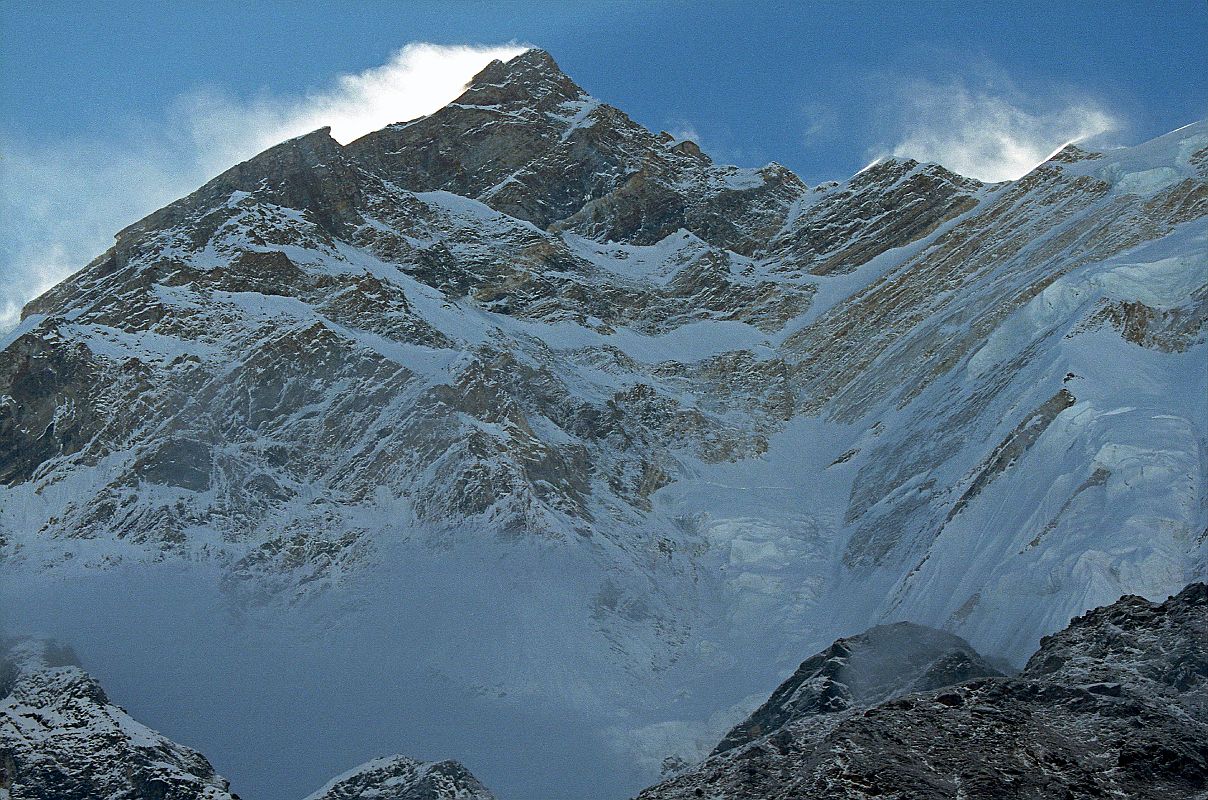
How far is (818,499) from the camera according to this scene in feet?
332

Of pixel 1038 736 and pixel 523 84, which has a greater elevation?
pixel 523 84

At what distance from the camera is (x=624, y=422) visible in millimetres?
110375

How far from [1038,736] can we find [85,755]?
37.8m

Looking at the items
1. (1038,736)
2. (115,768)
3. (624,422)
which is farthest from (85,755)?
(624,422)

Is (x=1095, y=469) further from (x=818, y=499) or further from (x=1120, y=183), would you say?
(x=1120, y=183)

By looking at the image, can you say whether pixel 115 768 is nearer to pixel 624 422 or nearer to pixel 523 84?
pixel 624 422

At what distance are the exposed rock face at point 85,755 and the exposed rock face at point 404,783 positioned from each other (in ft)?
15.0

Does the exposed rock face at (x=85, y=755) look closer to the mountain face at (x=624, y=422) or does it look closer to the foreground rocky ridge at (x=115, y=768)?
the foreground rocky ridge at (x=115, y=768)

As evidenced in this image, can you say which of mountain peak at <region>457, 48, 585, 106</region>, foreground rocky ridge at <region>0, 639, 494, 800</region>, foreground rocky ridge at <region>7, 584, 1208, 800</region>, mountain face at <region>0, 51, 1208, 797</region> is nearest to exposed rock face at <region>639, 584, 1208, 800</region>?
foreground rocky ridge at <region>7, 584, 1208, 800</region>

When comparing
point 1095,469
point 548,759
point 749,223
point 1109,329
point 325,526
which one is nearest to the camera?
point 1095,469

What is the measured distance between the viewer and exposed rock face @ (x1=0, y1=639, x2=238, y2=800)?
6088 centimetres

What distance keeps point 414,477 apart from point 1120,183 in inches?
2151

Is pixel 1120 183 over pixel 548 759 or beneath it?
over

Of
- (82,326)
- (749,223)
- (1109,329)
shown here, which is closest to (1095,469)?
(1109,329)
